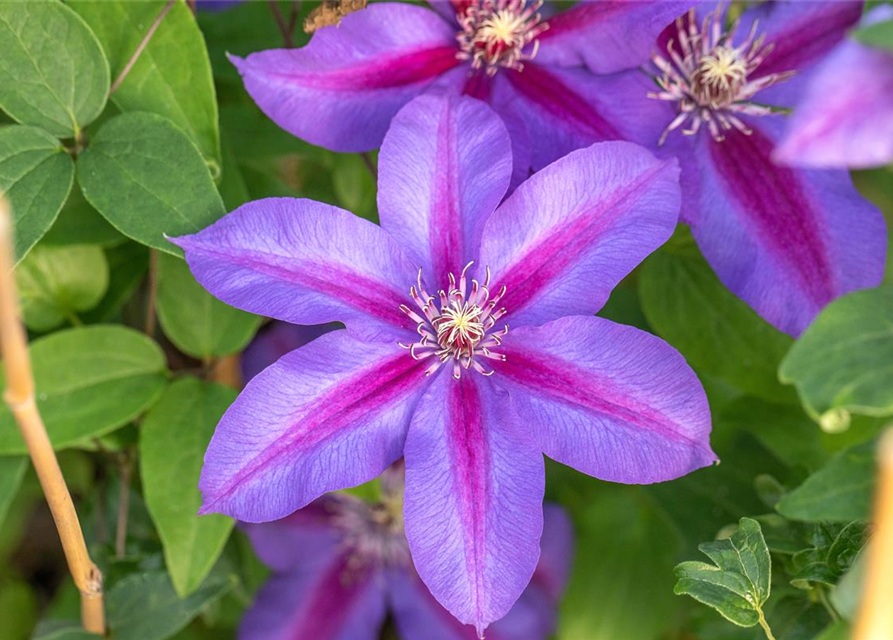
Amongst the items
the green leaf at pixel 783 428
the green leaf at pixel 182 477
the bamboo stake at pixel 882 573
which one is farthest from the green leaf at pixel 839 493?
the green leaf at pixel 182 477

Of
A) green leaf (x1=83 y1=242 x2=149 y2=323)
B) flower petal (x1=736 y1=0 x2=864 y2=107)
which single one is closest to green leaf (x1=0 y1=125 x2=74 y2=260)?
green leaf (x1=83 y1=242 x2=149 y2=323)

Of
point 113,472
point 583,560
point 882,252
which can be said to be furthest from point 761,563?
point 113,472

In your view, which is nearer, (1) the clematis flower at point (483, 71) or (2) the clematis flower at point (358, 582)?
(1) the clematis flower at point (483, 71)

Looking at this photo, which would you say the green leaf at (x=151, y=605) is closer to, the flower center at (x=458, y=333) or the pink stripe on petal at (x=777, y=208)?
the flower center at (x=458, y=333)

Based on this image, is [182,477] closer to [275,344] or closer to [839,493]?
[275,344]

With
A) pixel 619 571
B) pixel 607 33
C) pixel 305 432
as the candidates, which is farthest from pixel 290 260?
pixel 619 571

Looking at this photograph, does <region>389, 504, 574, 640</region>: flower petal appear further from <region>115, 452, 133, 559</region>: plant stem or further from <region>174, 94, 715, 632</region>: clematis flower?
<region>174, 94, 715, 632</region>: clematis flower

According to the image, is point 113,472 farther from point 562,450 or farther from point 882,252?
point 882,252
